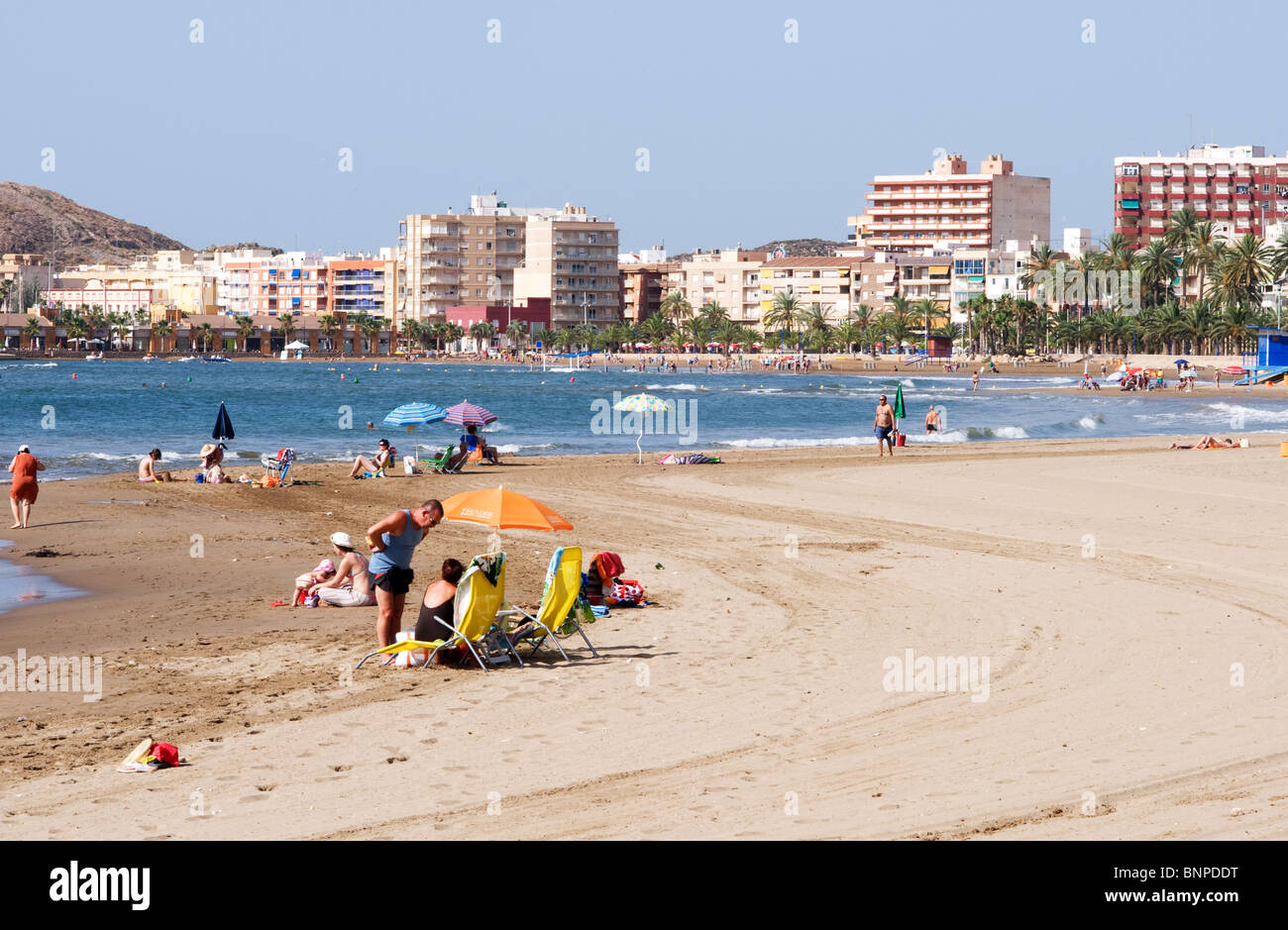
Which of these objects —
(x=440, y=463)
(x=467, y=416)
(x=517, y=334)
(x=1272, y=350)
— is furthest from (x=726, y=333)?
(x=440, y=463)

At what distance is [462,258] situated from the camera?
7830 inches

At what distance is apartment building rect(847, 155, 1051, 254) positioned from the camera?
189375 mm

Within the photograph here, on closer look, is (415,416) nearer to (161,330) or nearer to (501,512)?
(501,512)

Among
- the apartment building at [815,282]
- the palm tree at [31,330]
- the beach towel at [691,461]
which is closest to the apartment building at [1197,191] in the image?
the apartment building at [815,282]

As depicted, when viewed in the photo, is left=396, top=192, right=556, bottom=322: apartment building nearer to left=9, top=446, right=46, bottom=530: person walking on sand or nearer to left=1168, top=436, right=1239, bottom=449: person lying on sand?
left=1168, top=436, right=1239, bottom=449: person lying on sand

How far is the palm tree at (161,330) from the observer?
196 meters

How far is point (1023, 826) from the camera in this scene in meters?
6.99

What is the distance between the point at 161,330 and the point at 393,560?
19608cm

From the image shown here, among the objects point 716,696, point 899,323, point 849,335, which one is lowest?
point 716,696

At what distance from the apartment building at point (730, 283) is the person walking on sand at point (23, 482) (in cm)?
16713

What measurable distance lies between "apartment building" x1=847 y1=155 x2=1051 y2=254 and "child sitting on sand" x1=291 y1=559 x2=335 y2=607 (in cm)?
17885

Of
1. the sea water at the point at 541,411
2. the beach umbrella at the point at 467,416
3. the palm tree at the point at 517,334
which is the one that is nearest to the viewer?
the beach umbrella at the point at 467,416

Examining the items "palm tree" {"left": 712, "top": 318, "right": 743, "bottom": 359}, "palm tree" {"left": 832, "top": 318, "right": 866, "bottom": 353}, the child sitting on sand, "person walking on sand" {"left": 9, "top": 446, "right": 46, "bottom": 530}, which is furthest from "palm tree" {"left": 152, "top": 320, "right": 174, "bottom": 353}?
the child sitting on sand

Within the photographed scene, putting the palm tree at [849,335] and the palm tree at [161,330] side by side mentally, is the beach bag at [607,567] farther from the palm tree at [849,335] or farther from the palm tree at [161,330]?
the palm tree at [161,330]
